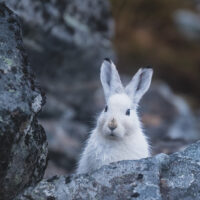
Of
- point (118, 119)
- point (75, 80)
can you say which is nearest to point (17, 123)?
point (118, 119)

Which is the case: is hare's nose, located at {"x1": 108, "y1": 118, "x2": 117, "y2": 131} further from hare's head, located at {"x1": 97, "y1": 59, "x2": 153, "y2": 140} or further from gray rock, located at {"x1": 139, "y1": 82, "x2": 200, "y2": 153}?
gray rock, located at {"x1": 139, "y1": 82, "x2": 200, "y2": 153}

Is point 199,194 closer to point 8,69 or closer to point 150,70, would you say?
point 8,69

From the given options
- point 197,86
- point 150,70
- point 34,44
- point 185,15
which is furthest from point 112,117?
point 185,15

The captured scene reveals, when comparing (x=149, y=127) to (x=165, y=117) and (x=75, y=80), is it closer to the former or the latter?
(x=165, y=117)

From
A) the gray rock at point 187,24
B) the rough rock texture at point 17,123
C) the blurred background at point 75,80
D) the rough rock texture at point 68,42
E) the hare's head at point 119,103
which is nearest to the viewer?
the rough rock texture at point 17,123

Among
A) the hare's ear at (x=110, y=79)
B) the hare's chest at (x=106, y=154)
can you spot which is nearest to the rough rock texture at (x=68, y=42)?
the hare's ear at (x=110, y=79)

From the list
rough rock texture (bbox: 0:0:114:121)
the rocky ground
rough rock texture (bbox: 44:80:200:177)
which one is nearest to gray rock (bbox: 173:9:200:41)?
rough rock texture (bbox: 44:80:200:177)

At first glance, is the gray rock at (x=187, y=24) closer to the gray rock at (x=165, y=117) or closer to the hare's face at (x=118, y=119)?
the gray rock at (x=165, y=117)
